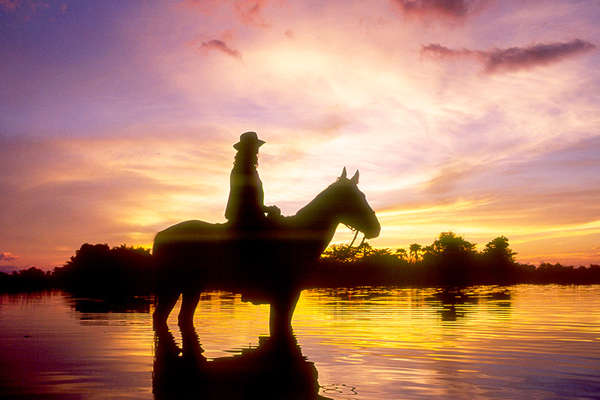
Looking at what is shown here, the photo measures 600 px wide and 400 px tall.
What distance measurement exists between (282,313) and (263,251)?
1115mm

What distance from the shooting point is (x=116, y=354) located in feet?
25.2

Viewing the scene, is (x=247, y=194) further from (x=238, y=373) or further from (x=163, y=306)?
(x=238, y=373)

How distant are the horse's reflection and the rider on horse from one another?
2020mm

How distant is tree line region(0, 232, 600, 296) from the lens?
212 feet

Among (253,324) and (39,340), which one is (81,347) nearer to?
(39,340)

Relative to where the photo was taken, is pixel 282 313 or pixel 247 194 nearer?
pixel 282 313

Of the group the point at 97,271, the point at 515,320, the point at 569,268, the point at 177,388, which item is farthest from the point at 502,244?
the point at 177,388

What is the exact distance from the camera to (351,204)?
9531mm

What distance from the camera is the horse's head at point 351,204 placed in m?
9.40

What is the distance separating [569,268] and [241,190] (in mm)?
168043

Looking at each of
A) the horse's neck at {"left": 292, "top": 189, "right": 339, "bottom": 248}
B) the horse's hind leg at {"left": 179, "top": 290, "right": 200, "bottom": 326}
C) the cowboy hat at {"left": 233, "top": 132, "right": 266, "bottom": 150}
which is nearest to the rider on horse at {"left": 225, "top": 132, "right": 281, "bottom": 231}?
the cowboy hat at {"left": 233, "top": 132, "right": 266, "bottom": 150}

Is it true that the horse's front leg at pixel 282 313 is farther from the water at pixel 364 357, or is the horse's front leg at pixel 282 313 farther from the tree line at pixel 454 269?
the tree line at pixel 454 269

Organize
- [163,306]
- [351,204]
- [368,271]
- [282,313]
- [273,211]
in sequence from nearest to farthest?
[282,313] < [273,211] < [351,204] < [163,306] < [368,271]

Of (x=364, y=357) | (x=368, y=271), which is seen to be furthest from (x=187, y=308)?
(x=368, y=271)
